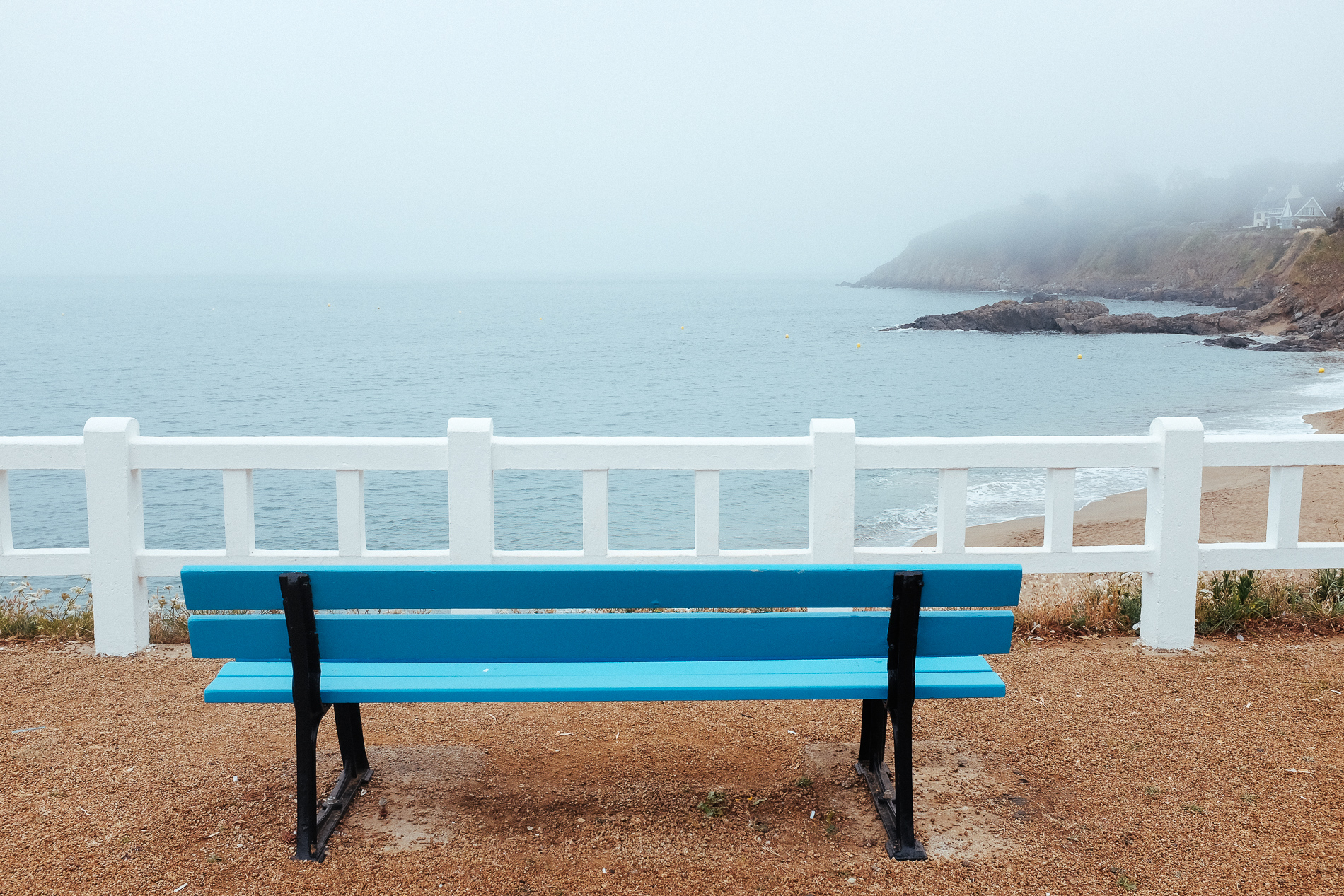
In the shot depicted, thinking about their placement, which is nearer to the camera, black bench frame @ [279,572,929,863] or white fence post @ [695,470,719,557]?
black bench frame @ [279,572,929,863]

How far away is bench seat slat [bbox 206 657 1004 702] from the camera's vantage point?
10.2 feet

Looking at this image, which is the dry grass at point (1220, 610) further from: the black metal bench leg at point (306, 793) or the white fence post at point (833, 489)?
the black metal bench leg at point (306, 793)

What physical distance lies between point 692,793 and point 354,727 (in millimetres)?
1230

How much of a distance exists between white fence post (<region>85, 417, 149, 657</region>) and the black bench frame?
2.12 m

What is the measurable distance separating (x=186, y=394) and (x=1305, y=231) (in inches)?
4235

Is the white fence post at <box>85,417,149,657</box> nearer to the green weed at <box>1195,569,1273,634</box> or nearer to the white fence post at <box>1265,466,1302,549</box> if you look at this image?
the green weed at <box>1195,569,1273,634</box>

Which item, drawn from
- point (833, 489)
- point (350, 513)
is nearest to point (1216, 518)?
point (833, 489)

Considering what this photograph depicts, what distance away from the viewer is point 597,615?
3.08m

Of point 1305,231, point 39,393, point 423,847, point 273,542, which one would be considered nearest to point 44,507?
point 273,542

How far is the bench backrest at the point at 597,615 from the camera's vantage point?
297 centimetres

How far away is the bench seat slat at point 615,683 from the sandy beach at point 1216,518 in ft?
37.3

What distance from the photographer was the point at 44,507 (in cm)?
2453

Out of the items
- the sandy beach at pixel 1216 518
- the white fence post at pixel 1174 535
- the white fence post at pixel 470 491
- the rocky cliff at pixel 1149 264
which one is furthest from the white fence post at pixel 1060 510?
the rocky cliff at pixel 1149 264

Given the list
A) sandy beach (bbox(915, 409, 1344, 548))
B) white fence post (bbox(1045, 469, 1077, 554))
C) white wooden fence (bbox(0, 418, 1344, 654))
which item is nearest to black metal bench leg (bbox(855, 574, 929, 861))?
white wooden fence (bbox(0, 418, 1344, 654))
